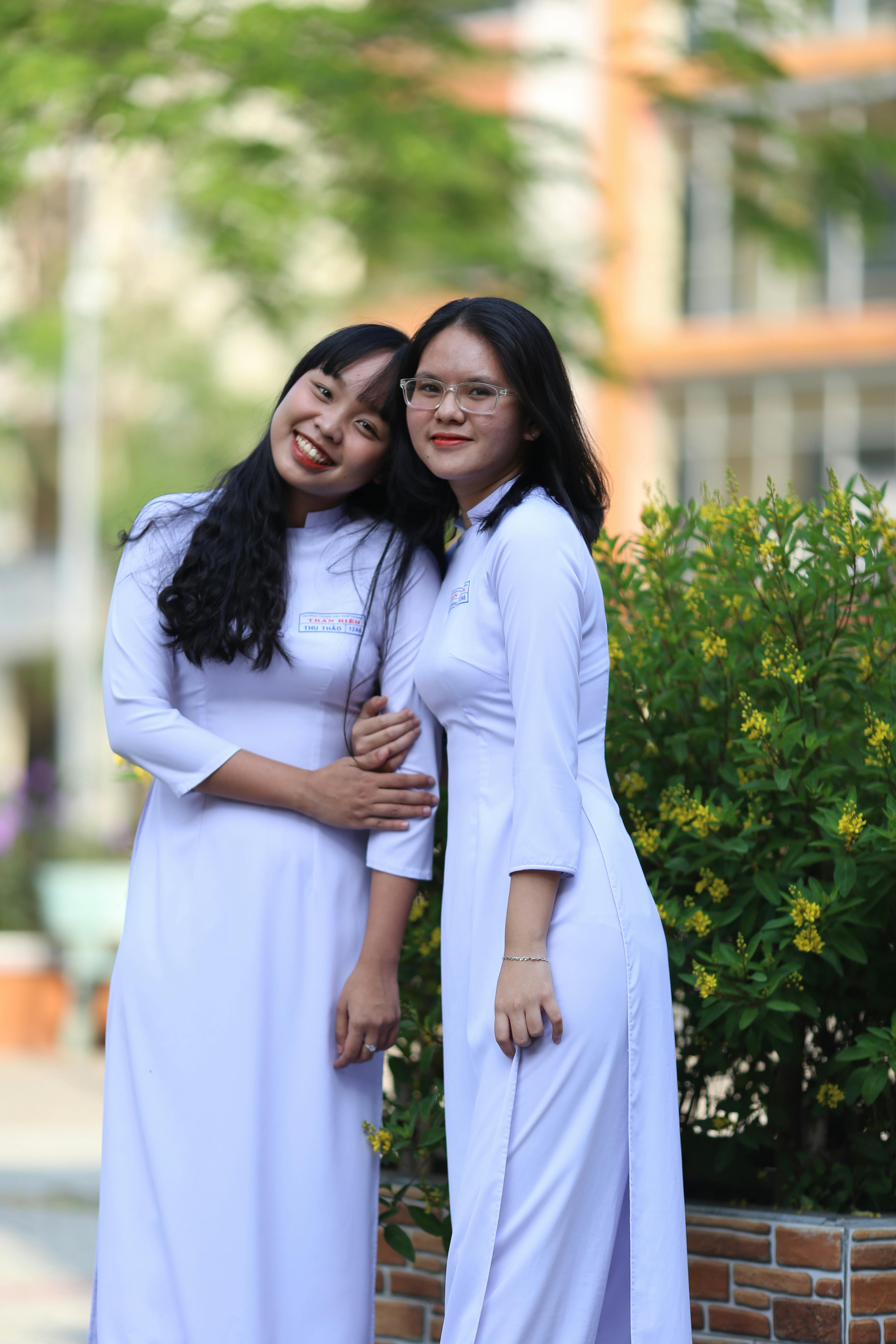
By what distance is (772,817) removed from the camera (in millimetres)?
3209

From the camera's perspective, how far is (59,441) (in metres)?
23.9

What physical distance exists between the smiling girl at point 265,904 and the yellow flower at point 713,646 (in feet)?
2.05

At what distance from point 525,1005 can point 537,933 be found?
0.10 meters

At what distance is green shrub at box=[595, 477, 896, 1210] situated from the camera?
10.00 feet

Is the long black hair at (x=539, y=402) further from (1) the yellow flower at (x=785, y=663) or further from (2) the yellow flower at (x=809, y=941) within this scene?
(2) the yellow flower at (x=809, y=941)

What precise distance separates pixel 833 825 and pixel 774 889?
213 millimetres

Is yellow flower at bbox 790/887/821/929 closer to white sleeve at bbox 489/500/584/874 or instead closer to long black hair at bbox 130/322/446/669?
white sleeve at bbox 489/500/584/874

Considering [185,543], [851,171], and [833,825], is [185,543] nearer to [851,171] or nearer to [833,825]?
[833,825]

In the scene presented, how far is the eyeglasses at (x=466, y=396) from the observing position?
2.62 meters

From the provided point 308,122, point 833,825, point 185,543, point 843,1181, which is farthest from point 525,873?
point 308,122

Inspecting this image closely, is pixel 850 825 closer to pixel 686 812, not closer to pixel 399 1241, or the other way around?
pixel 686 812

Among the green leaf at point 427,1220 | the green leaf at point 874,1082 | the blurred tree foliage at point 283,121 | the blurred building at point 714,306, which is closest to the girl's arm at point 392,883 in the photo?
the green leaf at point 427,1220

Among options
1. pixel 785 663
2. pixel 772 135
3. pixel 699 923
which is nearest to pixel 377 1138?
pixel 699 923

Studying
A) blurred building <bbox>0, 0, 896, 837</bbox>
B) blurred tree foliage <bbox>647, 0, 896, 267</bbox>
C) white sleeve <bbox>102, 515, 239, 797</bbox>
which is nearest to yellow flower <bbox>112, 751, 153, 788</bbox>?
white sleeve <bbox>102, 515, 239, 797</bbox>
